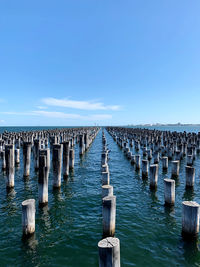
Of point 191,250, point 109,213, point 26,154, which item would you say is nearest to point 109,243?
point 109,213

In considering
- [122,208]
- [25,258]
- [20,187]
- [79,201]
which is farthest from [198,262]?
[20,187]

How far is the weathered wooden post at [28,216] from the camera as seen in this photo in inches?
263

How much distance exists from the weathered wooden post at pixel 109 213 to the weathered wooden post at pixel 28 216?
2794 mm

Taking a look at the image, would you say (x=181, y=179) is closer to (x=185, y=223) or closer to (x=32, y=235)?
(x=185, y=223)

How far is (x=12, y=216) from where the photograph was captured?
888 centimetres

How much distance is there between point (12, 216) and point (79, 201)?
3.80 meters

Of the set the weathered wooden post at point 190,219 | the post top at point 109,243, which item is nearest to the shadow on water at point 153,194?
the weathered wooden post at point 190,219

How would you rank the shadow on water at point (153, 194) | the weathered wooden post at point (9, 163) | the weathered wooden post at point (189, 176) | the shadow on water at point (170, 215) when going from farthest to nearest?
the weathered wooden post at point (189, 176), the weathered wooden post at point (9, 163), the shadow on water at point (153, 194), the shadow on water at point (170, 215)

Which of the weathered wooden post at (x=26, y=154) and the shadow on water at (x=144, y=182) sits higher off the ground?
the weathered wooden post at (x=26, y=154)

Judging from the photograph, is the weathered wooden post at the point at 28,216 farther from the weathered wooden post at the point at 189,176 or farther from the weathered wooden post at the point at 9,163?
the weathered wooden post at the point at 189,176

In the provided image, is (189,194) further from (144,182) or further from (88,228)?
Result: (88,228)

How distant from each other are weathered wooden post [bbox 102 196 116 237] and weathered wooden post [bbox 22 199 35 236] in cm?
279

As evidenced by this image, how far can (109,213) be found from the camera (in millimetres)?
6695

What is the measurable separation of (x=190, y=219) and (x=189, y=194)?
19.1ft
